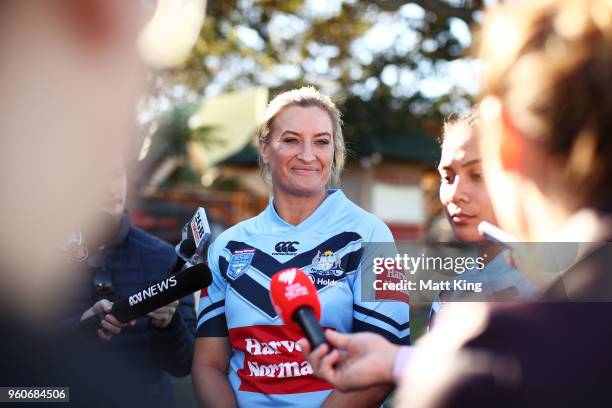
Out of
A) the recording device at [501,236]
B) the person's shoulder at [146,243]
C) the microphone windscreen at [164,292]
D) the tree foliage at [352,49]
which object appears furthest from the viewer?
the tree foliage at [352,49]

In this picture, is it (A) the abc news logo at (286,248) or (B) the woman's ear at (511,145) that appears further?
(A) the abc news logo at (286,248)

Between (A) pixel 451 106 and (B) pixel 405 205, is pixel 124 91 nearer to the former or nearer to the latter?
(A) pixel 451 106

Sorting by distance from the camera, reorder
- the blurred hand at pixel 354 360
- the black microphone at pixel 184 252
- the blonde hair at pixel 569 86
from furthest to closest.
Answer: the black microphone at pixel 184 252 → the blurred hand at pixel 354 360 → the blonde hair at pixel 569 86

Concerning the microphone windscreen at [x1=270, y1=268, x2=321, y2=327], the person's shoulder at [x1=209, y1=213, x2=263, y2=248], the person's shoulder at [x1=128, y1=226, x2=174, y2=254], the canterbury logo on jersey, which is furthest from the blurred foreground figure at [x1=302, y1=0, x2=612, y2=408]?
the person's shoulder at [x1=128, y1=226, x2=174, y2=254]

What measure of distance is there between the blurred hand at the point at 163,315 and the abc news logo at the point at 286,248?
49 centimetres

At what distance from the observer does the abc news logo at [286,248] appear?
255 centimetres

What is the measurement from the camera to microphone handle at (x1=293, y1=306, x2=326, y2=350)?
5.16 ft

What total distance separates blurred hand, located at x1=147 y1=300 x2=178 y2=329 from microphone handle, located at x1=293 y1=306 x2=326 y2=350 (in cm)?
108

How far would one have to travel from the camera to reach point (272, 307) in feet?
7.96

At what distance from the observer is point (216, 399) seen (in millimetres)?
2455

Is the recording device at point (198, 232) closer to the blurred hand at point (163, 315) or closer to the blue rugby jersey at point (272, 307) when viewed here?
the blue rugby jersey at point (272, 307)

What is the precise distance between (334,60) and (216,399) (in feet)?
53.4

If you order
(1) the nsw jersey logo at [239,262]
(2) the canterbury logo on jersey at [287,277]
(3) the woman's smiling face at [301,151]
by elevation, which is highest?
(3) the woman's smiling face at [301,151]

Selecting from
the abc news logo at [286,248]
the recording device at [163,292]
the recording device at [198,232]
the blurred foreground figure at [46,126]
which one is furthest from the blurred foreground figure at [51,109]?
the abc news logo at [286,248]
